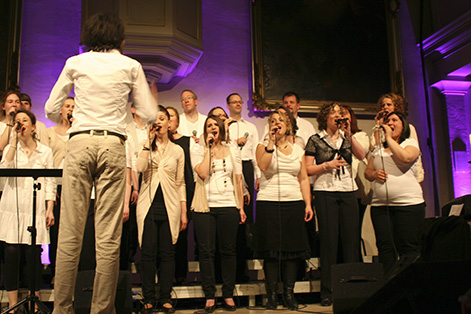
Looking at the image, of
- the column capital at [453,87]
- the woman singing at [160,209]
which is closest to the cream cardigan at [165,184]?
the woman singing at [160,209]

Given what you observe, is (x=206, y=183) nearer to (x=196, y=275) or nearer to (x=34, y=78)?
(x=196, y=275)

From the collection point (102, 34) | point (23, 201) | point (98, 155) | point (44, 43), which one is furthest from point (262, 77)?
point (98, 155)

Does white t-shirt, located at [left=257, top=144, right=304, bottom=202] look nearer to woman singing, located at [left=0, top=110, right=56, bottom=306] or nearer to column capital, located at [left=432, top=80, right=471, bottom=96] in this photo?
woman singing, located at [left=0, top=110, right=56, bottom=306]

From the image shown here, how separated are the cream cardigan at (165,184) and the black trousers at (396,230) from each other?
5.62 ft

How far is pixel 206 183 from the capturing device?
13.4 ft

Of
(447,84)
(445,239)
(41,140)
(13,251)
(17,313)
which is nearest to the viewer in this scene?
(445,239)

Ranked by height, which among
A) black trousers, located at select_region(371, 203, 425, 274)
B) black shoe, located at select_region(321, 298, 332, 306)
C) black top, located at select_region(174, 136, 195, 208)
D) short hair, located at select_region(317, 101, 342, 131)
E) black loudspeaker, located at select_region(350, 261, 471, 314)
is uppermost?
short hair, located at select_region(317, 101, 342, 131)

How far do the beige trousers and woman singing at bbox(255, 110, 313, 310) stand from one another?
1.72m

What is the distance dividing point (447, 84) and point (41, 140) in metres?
5.30

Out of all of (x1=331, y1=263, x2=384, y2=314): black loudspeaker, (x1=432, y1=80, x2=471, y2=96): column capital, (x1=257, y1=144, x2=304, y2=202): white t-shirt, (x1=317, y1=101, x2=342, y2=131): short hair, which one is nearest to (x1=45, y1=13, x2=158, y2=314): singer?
(x1=331, y1=263, x2=384, y2=314): black loudspeaker

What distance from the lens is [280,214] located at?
4012 mm

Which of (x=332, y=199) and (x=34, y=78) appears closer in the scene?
(x=332, y=199)

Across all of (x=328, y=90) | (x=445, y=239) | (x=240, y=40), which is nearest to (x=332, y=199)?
(x=445, y=239)

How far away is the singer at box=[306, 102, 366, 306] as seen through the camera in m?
4.10
